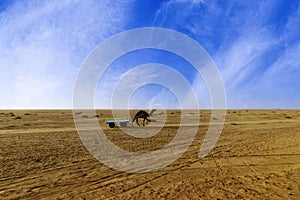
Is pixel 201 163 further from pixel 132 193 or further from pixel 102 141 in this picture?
pixel 102 141

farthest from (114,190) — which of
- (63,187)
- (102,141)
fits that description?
(102,141)

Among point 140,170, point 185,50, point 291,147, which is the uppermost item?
point 185,50

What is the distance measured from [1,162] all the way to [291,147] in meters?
14.0

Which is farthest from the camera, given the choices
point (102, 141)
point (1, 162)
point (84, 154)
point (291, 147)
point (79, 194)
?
point (102, 141)

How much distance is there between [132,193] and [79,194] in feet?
4.56

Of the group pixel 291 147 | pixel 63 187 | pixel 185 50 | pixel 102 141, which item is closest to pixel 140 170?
pixel 63 187

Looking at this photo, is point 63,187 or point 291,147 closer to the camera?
point 63,187

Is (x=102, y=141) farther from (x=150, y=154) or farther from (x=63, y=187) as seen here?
(x=63, y=187)

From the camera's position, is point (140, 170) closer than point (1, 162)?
Yes

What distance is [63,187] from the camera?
7621 millimetres

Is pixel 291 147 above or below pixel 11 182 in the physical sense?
above

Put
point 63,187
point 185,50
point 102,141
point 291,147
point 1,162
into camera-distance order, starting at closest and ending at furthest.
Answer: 1. point 63,187
2. point 1,162
3. point 291,147
4. point 102,141
5. point 185,50

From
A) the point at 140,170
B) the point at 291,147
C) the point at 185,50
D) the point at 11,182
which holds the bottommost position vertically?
the point at 11,182

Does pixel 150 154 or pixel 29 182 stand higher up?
pixel 150 154
